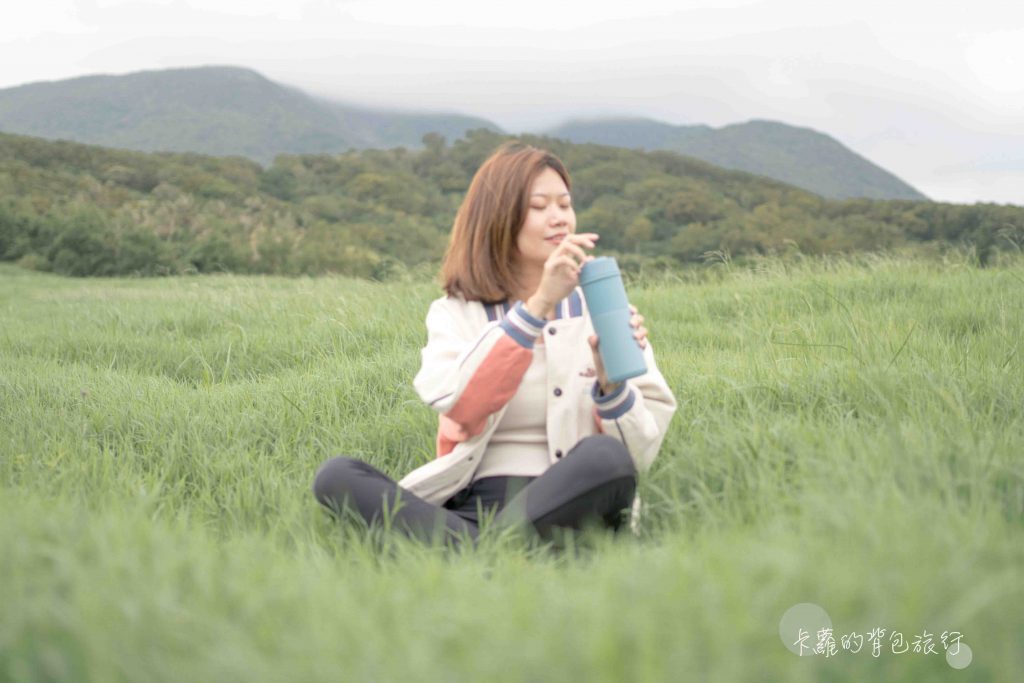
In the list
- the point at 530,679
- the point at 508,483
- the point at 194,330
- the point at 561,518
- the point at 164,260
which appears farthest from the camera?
the point at 164,260

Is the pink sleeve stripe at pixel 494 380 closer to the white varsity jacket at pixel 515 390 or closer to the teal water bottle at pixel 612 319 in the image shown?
the white varsity jacket at pixel 515 390

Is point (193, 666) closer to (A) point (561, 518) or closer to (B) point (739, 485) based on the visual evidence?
(A) point (561, 518)

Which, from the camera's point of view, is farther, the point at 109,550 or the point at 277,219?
the point at 277,219

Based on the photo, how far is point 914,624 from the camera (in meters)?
1.18

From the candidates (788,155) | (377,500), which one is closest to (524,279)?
(377,500)

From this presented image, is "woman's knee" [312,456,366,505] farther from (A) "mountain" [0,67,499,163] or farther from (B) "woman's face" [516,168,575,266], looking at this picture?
(A) "mountain" [0,67,499,163]

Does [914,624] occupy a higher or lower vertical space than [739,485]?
higher

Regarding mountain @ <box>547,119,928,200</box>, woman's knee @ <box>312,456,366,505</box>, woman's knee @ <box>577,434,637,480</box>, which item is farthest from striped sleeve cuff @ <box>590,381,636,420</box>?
mountain @ <box>547,119,928,200</box>

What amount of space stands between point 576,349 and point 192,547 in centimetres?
119

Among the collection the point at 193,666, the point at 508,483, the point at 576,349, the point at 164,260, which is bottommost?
the point at 164,260

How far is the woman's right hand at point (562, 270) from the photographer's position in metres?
2.05

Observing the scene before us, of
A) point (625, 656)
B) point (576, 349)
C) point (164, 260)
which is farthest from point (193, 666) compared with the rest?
point (164, 260)

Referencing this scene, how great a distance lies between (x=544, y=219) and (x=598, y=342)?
0.53 metres

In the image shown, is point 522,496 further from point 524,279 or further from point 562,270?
point 524,279
